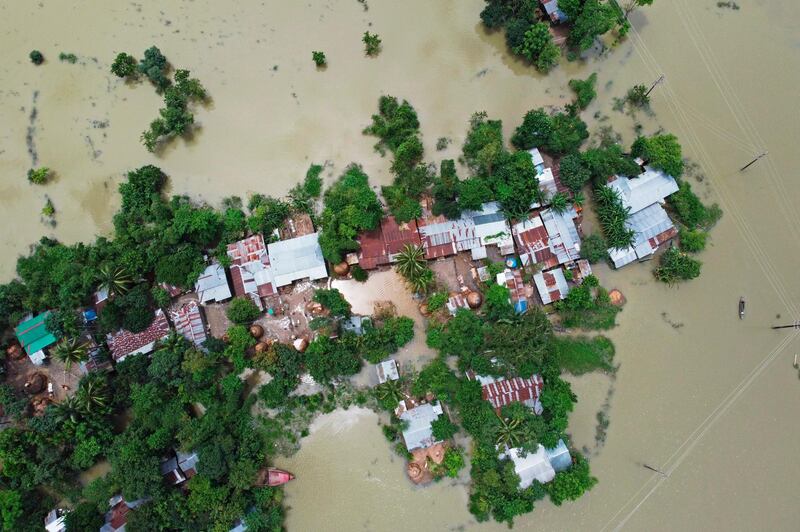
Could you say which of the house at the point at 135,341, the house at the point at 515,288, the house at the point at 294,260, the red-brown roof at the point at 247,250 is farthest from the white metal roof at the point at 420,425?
the house at the point at 135,341

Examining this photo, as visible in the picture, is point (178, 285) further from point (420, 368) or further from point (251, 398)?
point (420, 368)

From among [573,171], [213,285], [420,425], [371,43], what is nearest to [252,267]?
[213,285]

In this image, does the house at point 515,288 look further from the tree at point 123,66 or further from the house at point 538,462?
Answer: the tree at point 123,66

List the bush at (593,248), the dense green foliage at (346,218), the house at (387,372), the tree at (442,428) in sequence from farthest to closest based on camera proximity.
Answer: the bush at (593,248)
the house at (387,372)
the dense green foliage at (346,218)
the tree at (442,428)

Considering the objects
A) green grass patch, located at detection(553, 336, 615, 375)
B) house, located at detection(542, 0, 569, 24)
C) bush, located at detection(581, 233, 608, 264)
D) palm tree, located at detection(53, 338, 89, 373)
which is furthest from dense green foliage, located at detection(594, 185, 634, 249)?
palm tree, located at detection(53, 338, 89, 373)

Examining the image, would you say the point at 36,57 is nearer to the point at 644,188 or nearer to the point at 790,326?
the point at 644,188

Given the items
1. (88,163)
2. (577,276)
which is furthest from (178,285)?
(577,276)
